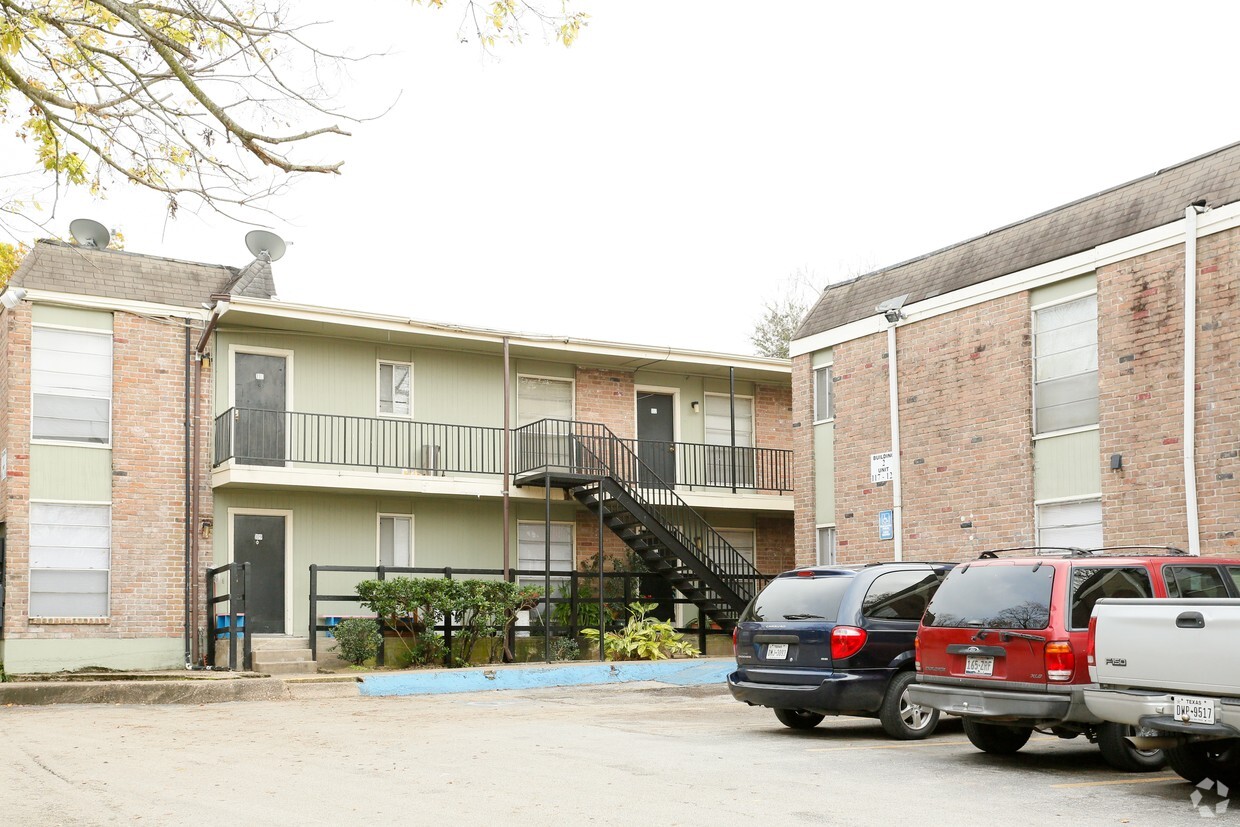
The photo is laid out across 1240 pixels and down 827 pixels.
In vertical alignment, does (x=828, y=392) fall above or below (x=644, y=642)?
above

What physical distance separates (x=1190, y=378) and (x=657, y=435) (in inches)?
473

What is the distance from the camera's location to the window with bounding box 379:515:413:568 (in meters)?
21.7

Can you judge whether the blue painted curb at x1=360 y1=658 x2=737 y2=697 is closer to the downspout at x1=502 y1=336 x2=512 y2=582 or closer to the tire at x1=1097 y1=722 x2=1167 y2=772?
the downspout at x1=502 y1=336 x2=512 y2=582

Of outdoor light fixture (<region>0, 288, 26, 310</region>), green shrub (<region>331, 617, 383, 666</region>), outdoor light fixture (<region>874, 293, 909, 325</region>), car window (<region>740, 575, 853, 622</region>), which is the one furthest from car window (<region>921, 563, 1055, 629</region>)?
outdoor light fixture (<region>0, 288, 26, 310</region>)

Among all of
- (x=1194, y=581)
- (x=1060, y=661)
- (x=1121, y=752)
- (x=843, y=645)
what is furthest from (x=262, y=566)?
(x=1194, y=581)

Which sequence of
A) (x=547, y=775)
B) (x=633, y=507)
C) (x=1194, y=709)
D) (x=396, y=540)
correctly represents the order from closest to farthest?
(x=1194, y=709), (x=547, y=775), (x=633, y=507), (x=396, y=540)

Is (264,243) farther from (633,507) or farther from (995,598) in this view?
(995,598)

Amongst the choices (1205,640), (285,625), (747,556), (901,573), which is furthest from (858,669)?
(747,556)

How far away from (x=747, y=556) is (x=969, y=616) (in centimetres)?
1586

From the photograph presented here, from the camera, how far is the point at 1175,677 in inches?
292

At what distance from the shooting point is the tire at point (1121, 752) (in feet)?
28.4

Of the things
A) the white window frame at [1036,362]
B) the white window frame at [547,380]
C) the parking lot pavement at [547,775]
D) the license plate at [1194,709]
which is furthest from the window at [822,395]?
the license plate at [1194,709]

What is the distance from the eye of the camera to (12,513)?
18375mm

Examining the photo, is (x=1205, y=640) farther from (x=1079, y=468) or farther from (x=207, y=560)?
(x=207, y=560)
